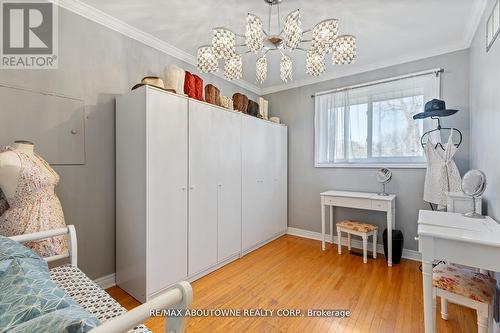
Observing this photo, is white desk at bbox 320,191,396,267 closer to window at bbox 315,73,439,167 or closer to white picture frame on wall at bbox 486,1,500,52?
window at bbox 315,73,439,167

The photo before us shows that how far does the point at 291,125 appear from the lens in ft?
12.8

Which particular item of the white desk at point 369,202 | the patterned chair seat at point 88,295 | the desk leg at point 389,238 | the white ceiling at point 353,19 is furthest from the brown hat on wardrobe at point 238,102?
the patterned chair seat at point 88,295

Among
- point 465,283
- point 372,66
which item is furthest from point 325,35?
point 372,66

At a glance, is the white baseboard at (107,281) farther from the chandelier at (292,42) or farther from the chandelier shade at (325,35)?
the chandelier shade at (325,35)

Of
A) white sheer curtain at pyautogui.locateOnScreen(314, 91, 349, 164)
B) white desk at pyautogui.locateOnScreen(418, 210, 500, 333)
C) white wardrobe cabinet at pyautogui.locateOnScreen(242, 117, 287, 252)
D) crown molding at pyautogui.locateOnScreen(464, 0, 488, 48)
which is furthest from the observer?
white sheer curtain at pyautogui.locateOnScreen(314, 91, 349, 164)

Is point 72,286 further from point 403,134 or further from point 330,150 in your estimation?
point 403,134

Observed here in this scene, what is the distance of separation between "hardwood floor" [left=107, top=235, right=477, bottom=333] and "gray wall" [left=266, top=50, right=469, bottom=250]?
62 centimetres

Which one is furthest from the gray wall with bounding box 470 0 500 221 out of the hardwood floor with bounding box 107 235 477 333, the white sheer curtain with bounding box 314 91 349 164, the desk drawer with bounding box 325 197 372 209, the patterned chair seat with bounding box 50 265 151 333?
the patterned chair seat with bounding box 50 265 151 333

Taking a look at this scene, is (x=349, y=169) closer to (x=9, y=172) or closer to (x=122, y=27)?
(x=122, y=27)

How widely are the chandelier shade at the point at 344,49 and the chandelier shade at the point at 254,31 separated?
1.63 feet

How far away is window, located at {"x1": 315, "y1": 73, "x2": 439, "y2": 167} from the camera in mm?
2820

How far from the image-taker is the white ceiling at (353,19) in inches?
76.4

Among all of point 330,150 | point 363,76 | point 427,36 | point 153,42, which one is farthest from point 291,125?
point 153,42

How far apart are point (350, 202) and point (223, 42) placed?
2452 millimetres
